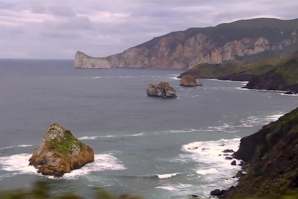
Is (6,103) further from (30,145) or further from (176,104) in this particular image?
(30,145)

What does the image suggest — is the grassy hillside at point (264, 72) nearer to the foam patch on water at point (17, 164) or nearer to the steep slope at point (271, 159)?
the steep slope at point (271, 159)

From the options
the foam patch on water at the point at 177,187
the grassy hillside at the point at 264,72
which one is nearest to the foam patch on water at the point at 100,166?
the foam patch on water at the point at 177,187

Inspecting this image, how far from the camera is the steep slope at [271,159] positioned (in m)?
20.1

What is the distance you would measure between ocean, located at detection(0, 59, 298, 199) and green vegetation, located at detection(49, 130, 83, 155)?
1.67 meters

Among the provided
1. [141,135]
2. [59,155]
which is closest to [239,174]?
[59,155]

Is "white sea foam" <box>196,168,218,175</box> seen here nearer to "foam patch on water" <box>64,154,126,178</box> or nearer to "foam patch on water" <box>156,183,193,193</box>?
"foam patch on water" <box>156,183,193,193</box>

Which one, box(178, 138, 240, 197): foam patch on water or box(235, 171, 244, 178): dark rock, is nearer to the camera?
box(178, 138, 240, 197): foam patch on water

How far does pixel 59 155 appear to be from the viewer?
3075cm

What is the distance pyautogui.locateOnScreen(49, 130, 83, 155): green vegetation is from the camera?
31.3 meters

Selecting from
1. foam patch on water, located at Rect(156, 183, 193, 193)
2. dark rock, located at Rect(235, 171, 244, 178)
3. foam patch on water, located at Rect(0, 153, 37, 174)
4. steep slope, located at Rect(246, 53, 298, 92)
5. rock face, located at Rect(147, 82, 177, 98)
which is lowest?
foam patch on water, located at Rect(156, 183, 193, 193)

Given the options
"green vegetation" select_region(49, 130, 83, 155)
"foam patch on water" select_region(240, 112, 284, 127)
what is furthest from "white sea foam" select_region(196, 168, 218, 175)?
"foam patch on water" select_region(240, 112, 284, 127)

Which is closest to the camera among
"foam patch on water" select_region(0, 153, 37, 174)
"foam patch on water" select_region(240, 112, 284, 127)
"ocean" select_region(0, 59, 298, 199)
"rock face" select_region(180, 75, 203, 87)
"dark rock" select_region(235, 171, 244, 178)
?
Answer: "ocean" select_region(0, 59, 298, 199)

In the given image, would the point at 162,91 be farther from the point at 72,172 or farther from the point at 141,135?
the point at 72,172

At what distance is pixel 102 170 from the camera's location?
30.9m
